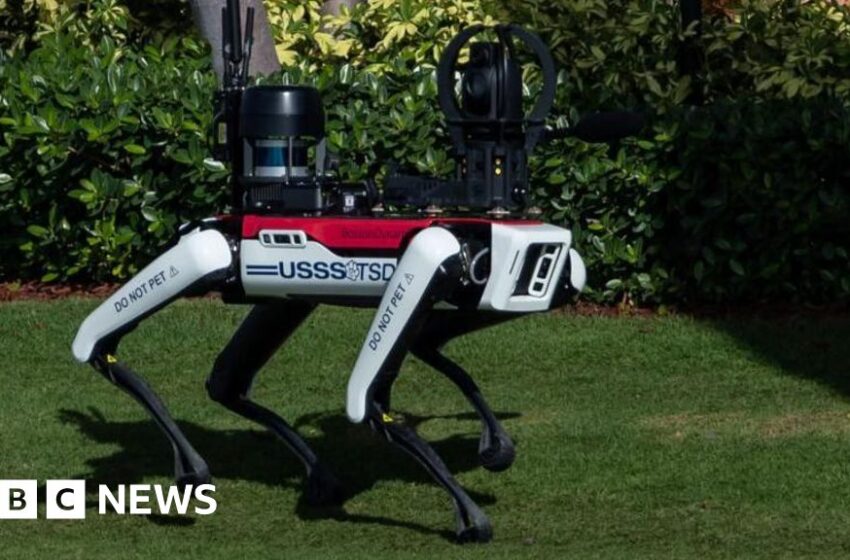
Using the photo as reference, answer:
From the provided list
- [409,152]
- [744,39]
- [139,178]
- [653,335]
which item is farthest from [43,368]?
[744,39]

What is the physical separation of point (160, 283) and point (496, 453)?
155 cm

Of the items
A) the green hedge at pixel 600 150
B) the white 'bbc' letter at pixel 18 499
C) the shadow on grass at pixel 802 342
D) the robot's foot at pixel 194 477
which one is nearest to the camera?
the robot's foot at pixel 194 477

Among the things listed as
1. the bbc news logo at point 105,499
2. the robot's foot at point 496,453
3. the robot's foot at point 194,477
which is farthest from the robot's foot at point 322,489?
the robot's foot at point 496,453

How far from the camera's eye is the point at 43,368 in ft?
34.8

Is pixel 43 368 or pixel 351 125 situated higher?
pixel 351 125

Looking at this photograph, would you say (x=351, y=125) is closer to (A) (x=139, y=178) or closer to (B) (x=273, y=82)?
(B) (x=273, y=82)

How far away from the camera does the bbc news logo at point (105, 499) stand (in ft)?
25.8

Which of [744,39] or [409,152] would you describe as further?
[744,39]

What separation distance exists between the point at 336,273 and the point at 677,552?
1550 millimetres

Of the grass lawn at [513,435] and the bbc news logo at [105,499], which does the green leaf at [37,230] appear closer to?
the grass lawn at [513,435]

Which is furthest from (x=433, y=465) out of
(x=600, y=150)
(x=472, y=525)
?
(x=600, y=150)

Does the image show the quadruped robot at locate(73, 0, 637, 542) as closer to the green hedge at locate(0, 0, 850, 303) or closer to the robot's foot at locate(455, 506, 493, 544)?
the robot's foot at locate(455, 506, 493, 544)

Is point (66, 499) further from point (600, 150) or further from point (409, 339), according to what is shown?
point (600, 150)

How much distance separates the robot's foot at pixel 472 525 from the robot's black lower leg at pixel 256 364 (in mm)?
840
